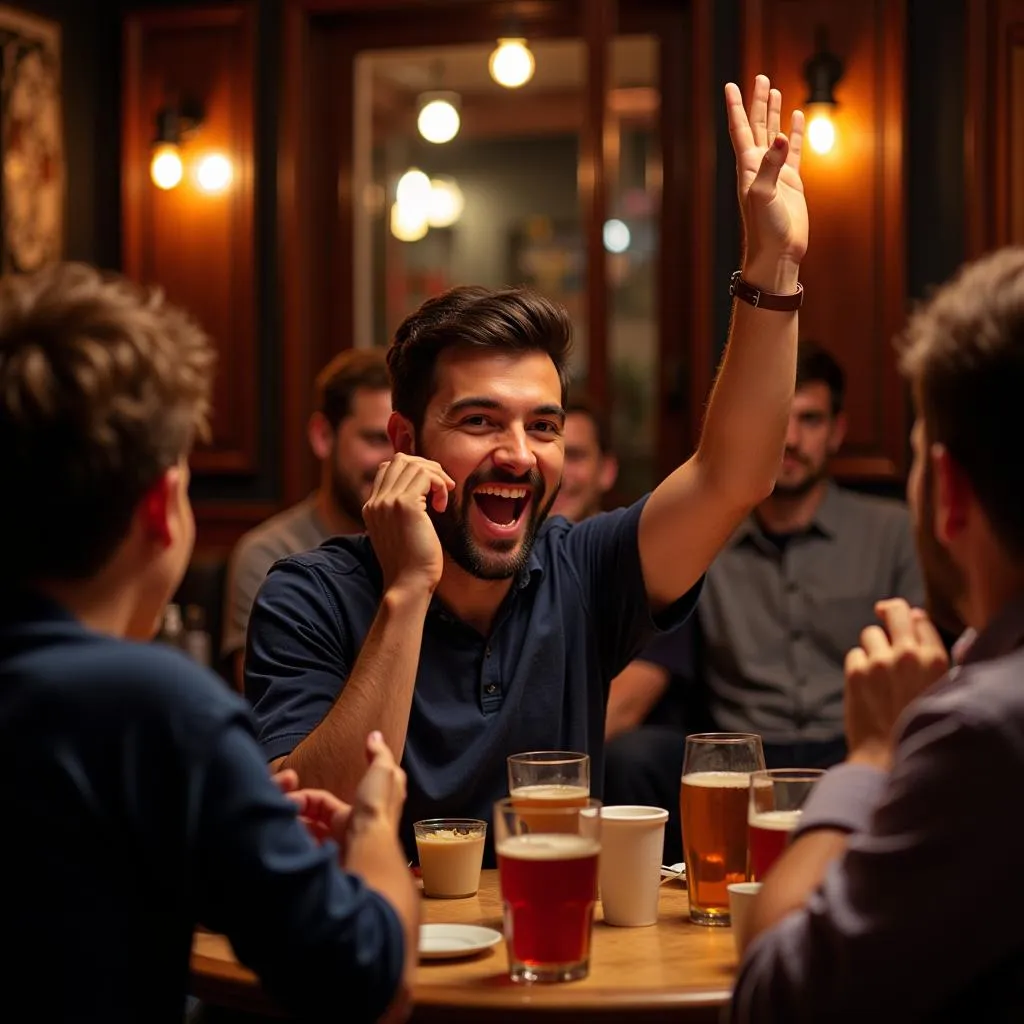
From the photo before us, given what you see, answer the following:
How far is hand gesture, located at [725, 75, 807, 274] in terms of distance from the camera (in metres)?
2.01

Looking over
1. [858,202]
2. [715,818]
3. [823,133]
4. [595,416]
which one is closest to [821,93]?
[823,133]

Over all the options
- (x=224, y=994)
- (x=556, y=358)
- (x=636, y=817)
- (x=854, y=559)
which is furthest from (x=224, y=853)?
(x=854, y=559)

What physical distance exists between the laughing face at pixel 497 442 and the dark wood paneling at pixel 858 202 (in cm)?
271

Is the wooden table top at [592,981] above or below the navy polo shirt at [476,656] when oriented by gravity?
below

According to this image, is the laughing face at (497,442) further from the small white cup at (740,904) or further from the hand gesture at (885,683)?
the hand gesture at (885,683)

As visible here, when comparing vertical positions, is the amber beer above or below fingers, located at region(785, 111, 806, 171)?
below

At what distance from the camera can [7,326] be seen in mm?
1193

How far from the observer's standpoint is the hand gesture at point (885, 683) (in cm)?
132

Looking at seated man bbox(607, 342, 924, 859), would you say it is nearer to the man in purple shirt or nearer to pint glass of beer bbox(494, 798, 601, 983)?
pint glass of beer bbox(494, 798, 601, 983)

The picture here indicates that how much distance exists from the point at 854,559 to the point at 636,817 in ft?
8.68

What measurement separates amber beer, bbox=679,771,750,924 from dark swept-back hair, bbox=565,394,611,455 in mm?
2790

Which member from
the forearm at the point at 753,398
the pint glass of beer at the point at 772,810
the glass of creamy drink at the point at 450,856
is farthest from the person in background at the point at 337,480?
the pint glass of beer at the point at 772,810

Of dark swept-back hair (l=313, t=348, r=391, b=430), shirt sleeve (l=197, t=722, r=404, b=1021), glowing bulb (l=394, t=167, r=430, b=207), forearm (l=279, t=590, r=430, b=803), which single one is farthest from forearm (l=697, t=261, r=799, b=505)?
glowing bulb (l=394, t=167, r=430, b=207)

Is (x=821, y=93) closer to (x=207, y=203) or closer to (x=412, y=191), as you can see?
(x=207, y=203)
